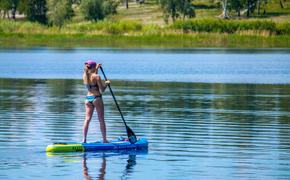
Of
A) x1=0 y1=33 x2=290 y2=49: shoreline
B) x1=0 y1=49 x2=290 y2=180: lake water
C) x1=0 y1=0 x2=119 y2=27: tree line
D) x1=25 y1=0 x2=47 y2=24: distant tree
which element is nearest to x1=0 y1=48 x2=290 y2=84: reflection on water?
x1=0 y1=49 x2=290 y2=180: lake water

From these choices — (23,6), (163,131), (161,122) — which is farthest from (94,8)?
(163,131)

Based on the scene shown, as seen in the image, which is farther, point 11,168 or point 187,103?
point 187,103

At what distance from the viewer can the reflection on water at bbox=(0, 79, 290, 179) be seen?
20094 mm

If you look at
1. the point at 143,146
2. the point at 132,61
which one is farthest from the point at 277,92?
the point at 132,61

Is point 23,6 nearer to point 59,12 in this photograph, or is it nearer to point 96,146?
point 59,12

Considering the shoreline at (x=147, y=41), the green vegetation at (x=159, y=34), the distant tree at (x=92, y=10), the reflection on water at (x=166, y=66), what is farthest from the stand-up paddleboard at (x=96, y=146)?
the distant tree at (x=92, y=10)

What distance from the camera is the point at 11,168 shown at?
1994 cm

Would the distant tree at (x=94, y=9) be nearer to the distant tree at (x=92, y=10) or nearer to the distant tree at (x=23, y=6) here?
the distant tree at (x=92, y=10)

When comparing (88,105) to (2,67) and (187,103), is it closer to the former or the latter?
(187,103)

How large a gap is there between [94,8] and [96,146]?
111239mm

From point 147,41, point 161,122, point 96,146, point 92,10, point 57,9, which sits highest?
point 96,146

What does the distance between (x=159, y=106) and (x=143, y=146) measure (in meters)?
11.6

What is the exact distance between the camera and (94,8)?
133m

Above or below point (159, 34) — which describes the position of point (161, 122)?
above
